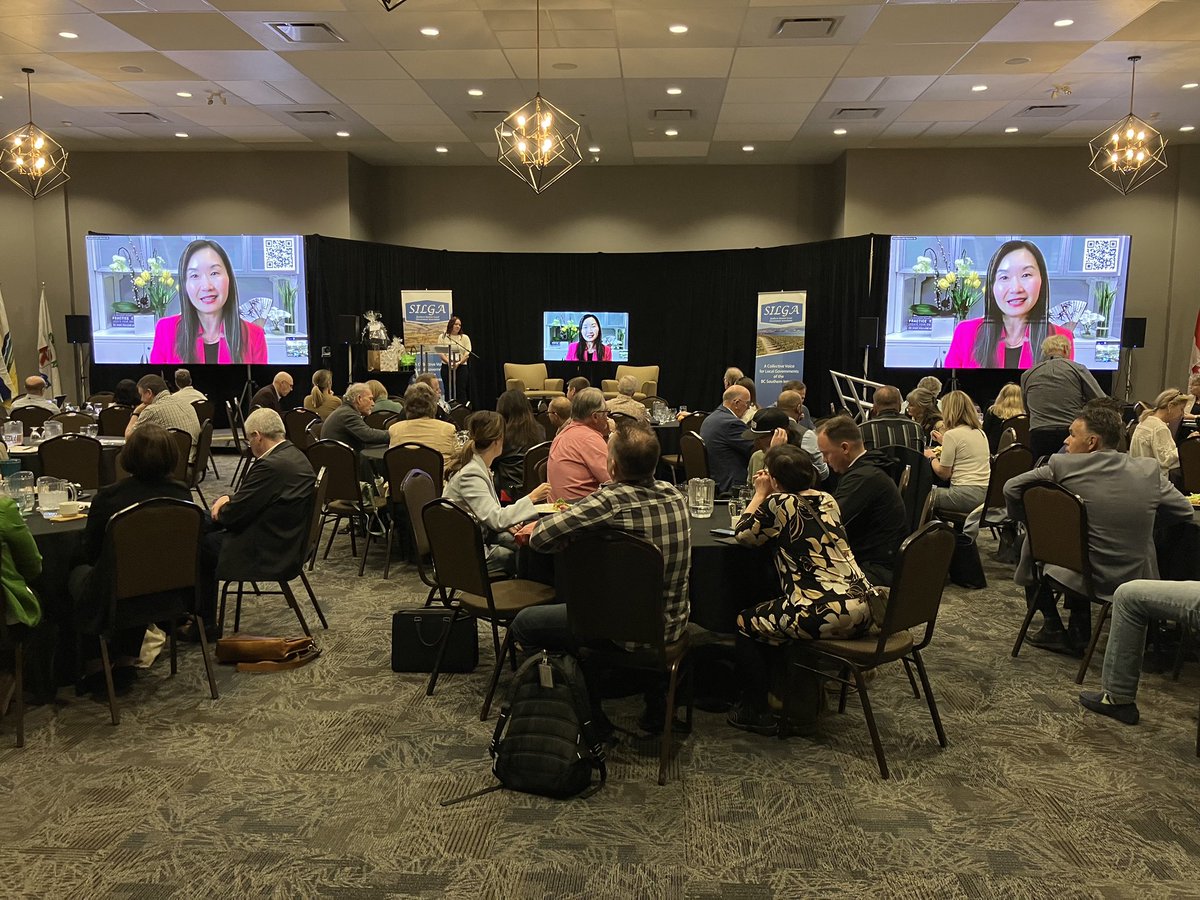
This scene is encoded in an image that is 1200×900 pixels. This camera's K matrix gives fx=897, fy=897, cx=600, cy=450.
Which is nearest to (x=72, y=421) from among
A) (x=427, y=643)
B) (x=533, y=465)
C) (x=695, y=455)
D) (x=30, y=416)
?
(x=30, y=416)

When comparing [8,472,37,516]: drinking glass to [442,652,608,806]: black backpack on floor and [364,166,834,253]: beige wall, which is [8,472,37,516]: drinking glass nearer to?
[442,652,608,806]: black backpack on floor

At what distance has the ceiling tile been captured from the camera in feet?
24.9

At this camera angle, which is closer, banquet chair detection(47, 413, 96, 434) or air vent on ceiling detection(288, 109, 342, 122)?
banquet chair detection(47, 413, 96, 434)

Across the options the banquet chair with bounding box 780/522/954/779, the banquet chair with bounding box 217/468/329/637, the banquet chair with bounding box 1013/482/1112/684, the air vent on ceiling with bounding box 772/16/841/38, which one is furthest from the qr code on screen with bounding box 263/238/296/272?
the banquet chair with bounding box 780/522/954/779

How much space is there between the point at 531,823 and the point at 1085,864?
179cm

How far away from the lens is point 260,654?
452 centimetres

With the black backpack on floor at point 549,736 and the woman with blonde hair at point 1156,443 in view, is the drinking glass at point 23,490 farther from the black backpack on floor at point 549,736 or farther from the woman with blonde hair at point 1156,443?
the woman with blonde hair at point 1156,443

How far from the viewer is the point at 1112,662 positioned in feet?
12.9

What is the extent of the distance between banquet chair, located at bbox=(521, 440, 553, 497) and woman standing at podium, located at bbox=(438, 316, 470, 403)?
25.7 ft

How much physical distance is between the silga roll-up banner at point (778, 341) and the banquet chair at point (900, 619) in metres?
9.80

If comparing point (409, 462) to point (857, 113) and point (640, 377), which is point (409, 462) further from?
point (640, 377)

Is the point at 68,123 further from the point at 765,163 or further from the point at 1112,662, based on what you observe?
the point at 1112,662

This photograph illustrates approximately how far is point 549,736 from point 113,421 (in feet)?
22.7

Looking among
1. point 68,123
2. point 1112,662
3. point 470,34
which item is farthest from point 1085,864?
point 68,123
